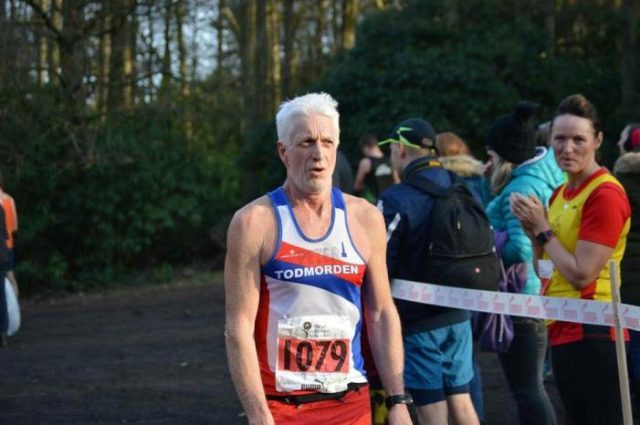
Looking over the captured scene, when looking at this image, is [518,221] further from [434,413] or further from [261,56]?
[261,56]

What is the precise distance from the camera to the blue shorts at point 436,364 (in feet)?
20.2

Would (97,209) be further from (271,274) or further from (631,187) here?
(271,274)

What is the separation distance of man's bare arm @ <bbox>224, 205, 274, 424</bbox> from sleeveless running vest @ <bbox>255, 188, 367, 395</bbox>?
2.8 inches

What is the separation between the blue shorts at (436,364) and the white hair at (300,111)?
2.26 metres

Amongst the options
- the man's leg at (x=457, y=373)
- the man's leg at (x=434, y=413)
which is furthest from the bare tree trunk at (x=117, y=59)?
the man's leg at (x=434, y=413)

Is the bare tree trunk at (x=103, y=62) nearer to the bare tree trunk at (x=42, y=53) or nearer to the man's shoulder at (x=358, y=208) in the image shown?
the bare tree trunk at (x=42, y=53)

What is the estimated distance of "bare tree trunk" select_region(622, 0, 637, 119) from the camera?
20.3m

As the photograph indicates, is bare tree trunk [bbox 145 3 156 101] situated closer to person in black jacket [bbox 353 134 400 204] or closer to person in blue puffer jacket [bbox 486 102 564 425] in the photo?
person in black jacket [bbox 353 134 400 204]

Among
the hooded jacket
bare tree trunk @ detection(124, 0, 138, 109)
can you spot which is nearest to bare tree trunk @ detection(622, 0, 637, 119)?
bare tree trunk @ detection(124, 0, 138, 109)

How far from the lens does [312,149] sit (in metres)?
4.18

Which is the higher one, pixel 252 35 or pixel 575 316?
pixel 252 35

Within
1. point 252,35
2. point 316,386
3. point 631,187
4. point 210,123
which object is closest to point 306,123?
point 316,386

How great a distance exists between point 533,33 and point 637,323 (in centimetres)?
1761

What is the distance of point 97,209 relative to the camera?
19.0 meters
